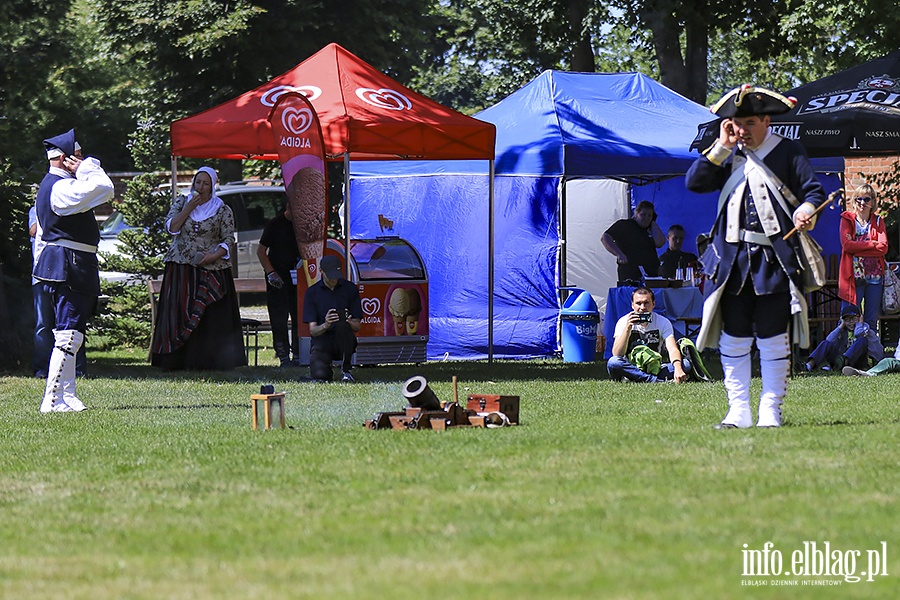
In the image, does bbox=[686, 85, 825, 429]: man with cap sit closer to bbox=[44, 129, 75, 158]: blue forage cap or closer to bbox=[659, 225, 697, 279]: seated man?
bbox=[44, 129, 75, 158]: blue forage cap

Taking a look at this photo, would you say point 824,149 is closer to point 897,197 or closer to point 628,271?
point 628,271

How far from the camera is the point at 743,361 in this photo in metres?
8.76

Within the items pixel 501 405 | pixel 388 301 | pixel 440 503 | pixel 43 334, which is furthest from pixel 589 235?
pixel 440 503

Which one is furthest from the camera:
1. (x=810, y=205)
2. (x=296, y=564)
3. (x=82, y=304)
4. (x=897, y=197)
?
(x=897, y=197)

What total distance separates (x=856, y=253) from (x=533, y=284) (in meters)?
4.50

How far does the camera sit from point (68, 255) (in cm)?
1099

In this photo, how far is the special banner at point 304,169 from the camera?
1403 centimetres

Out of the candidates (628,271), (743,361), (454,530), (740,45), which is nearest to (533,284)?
(628,271)

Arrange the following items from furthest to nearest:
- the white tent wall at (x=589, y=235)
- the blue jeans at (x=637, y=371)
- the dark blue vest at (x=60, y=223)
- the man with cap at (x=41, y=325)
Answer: the white tent wall at (x=589, y=235), the man with cap at (x=41, y=325), the blue jeans at (x=637, y=371), the dark blue vest at (x=60, y=223)

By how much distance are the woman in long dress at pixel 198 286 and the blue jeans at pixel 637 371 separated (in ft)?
13.3

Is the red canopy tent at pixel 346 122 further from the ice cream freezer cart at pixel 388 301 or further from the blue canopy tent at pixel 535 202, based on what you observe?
the blue canopy tent at pixel 535 202

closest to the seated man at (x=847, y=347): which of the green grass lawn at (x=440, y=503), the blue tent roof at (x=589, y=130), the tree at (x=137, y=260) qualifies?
the blue tent roof at (x=589, y=130)

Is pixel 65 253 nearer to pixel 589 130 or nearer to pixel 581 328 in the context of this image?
pixel 581 328

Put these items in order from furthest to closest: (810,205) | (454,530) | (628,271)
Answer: (628,271)
(810,205)
(454,530)
